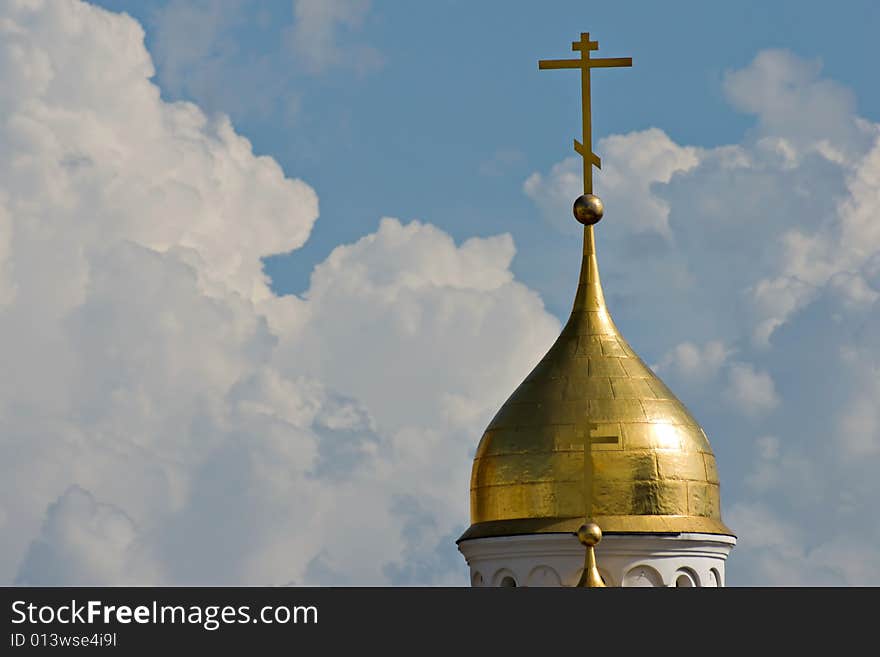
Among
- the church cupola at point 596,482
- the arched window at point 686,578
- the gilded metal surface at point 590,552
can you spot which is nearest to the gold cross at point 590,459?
the church cupola at point 596,482

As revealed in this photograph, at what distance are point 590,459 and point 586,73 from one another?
7.07 m

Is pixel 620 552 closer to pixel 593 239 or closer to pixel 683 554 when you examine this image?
pixel 683 554

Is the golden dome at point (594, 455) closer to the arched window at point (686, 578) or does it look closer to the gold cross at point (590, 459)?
the gold cross at point (590, 459)

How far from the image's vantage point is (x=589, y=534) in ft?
149

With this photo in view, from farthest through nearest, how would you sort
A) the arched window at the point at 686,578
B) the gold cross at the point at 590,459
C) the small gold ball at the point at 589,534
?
the arched window at the point at 686,578 < the gold cross at the point at 590,459 < the small gold ball at the point at 589,534

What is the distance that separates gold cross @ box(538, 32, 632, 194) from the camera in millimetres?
50062

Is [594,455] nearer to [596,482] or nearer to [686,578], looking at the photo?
[596,482]

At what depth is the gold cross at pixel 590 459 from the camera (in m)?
46.9

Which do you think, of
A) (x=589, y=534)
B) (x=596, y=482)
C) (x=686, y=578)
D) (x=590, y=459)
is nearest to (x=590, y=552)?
(x=589, y=534)
